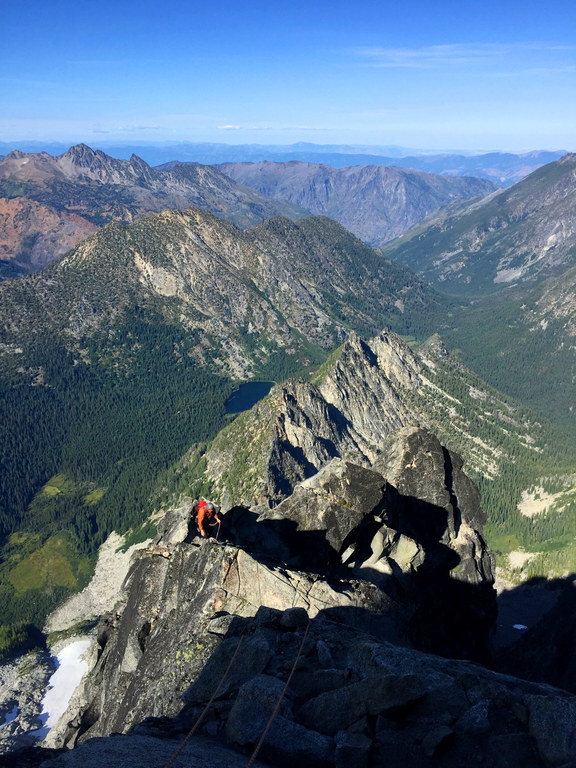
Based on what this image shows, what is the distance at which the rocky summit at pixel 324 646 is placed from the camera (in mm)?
23734

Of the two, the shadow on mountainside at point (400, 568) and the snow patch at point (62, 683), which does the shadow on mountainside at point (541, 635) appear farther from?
the snow patch at point (62, 683)

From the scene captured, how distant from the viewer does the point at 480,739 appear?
79.5 ft

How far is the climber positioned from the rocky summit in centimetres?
147

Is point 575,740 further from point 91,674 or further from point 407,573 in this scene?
point 91,674

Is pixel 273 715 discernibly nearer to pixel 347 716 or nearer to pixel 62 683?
pixel 347 716

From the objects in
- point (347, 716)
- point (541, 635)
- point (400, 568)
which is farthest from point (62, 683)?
point (347, 716)

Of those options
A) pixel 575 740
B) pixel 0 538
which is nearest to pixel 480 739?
pixel 575 740

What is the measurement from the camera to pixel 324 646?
30.9 meters

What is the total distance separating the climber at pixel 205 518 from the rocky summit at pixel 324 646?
1474 millimetres

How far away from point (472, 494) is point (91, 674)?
163 ft

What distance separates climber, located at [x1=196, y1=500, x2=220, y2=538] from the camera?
1953 inches

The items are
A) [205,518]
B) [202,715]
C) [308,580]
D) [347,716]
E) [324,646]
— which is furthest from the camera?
[205,518]

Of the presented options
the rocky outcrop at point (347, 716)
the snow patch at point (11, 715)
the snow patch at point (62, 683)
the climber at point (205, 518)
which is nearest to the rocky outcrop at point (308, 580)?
the rocky outcrop at point (347, 716)

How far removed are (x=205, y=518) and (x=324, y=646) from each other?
2262 cm
